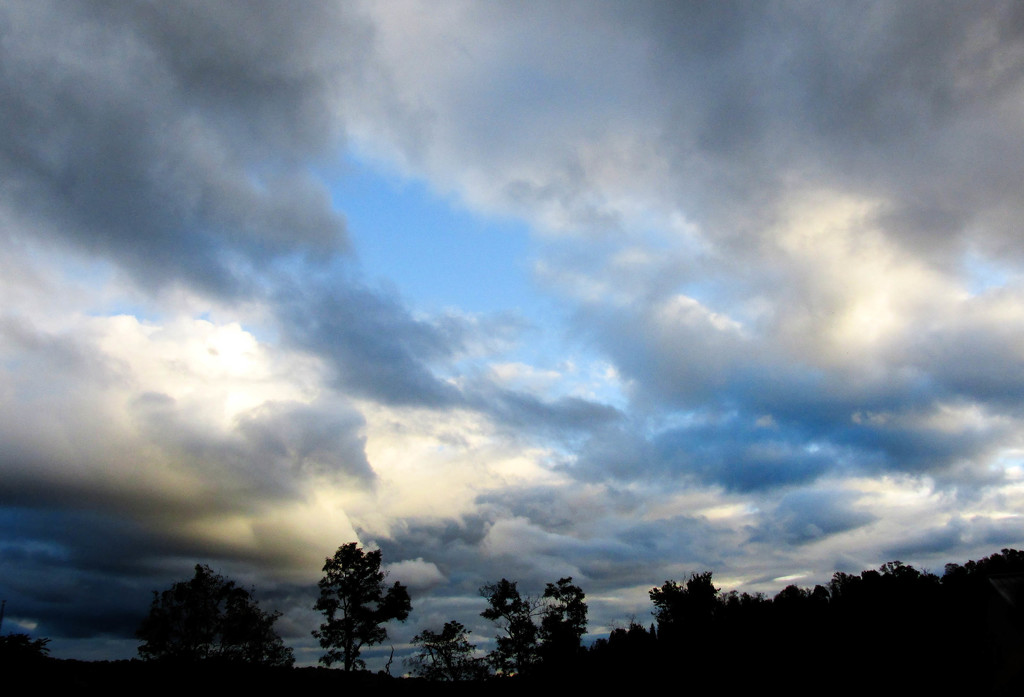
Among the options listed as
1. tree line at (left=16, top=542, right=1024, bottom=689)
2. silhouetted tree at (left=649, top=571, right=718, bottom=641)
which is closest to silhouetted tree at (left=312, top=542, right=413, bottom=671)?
tree line at (left=16, top=542, right=1024, bottom=689)

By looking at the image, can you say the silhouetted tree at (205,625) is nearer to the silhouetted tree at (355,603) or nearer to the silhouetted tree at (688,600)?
the silhouetted tree at (355,603)

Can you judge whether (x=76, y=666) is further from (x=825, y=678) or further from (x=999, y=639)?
(x=825, y=678)

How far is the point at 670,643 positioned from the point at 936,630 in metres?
23.2

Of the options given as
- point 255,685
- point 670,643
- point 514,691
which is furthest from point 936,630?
point 255,685

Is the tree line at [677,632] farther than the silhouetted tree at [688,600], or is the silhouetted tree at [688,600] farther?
the silhouetted tree at [688,600]

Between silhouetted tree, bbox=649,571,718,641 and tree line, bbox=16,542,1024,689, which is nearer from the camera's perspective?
tree line, bbox=16,542,1024,689

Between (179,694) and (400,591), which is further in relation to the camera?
(400,591)

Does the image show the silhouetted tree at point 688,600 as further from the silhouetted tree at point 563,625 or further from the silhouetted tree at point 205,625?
the silhouetted tree at point 205,625

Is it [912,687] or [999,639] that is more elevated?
[999,639]

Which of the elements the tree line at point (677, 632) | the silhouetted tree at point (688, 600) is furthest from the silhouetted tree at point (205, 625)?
the silhouetted tree at point (688, 600)

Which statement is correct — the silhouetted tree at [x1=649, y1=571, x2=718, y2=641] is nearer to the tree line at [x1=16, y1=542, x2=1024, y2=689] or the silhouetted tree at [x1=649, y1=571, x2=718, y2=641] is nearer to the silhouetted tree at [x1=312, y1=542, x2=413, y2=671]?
the tree line at [x1=16, y1=542, x2=1024, y2=689]

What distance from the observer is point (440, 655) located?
66.9 m

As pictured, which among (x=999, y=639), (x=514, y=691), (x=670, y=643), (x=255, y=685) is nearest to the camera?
(x=999, y=639)

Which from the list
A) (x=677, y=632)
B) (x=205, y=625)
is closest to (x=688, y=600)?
(x=677, y=632)
